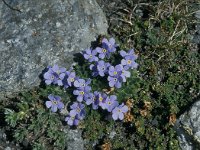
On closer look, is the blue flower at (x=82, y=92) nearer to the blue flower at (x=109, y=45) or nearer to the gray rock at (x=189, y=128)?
the blue flower at (x=109, y=45)

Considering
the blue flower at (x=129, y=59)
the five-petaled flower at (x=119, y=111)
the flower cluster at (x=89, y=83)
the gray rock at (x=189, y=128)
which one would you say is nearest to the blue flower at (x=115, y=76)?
the flower cluster at (x=89, y=83)

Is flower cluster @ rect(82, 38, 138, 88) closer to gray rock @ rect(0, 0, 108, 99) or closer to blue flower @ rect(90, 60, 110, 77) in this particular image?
blue flower @ rect(90, 60, 110, 77)

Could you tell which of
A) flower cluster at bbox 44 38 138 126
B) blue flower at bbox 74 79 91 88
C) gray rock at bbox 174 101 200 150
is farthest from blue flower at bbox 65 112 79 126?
gray rock at bbox 174 101 200 150

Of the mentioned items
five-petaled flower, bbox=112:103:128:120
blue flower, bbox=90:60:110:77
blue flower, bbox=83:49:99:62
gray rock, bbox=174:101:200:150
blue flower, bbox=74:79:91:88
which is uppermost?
blue flower, bbox=83:49:99:62

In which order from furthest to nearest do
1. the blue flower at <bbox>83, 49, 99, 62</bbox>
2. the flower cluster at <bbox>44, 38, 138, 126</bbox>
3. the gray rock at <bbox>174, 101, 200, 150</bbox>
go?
the blue flower at <bbox>83, 49, 99, 62</bbox> → the flower cluster at <bbox>44, 38, 138, 126</bbox> → the gray rock at <bbox>174, 101, 200, 150</bbox>

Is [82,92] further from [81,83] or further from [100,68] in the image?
[100,68]
